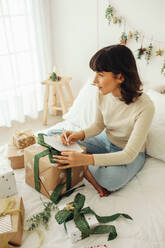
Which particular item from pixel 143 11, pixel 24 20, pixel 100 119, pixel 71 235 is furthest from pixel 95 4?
pixel 71 235

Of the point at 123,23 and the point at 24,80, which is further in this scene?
the point at 24,80

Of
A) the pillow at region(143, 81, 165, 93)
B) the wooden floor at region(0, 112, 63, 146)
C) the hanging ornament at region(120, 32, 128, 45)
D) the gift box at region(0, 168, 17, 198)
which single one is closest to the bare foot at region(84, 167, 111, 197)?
the gift box at region(0, 168, 17, 198)

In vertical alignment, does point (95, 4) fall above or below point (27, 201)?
above

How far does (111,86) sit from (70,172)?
1.78 feet

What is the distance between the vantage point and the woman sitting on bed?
122 cm

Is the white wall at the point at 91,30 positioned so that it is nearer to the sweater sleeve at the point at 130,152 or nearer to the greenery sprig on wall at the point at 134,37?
the greenery sprig on wall at the point at 134,37

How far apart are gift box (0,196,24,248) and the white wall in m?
1.59

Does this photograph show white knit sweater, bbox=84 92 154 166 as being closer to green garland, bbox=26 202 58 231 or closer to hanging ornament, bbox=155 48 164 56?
green garland, bbox=26 202 58 231

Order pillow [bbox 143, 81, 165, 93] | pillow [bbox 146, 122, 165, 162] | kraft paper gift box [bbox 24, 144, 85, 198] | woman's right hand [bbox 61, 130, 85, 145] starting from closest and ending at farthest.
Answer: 1. kraft paper gift box [bbox 24, 144, 85, 198]
2. woman's right hand [bbox 61, 130, 85, 145]
3. pillow [bbox 146, 122, 165, 162]
4. pillow [bbox 143, 81, 165, 93]

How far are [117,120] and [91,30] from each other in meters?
1.37

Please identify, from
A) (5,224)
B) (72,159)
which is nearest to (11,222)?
(5,224)

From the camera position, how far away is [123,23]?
2111mm

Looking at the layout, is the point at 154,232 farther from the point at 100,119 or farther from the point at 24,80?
the point at 24,80

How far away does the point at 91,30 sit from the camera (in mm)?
2432
